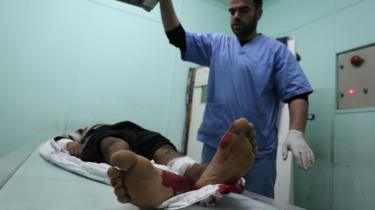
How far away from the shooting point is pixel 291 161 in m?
1.53

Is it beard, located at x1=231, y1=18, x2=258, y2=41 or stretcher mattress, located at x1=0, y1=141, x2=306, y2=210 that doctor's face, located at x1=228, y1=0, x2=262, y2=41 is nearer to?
beard, located at x1=231, y1=18, x2=258, y2=41

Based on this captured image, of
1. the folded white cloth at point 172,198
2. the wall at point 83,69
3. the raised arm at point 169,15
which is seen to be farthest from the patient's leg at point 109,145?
the wall at point 83,69

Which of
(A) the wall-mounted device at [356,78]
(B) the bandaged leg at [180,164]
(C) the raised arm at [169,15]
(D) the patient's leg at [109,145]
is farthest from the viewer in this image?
(A) the wall-mounted device at [356,78]

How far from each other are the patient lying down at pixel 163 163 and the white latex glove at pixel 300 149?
0.42m

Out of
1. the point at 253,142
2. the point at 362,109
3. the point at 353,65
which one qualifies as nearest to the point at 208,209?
the point at 253,142

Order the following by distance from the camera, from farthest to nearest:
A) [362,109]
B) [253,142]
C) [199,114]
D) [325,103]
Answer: [199,114] → [325,103] → [362,109] → [253,142]

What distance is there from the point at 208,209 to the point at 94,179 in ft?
1.06

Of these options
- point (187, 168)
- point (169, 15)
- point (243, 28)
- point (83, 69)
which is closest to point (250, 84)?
point (243, 28)

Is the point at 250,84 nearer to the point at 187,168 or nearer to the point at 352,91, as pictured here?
the point at 187,168

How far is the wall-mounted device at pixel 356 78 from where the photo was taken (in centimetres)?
151

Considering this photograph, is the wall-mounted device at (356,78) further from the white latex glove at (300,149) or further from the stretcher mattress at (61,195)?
the stretcher mattress at (61,195)

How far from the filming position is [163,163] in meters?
0.91

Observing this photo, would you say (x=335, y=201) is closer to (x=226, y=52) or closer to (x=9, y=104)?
(x=226, y=52)

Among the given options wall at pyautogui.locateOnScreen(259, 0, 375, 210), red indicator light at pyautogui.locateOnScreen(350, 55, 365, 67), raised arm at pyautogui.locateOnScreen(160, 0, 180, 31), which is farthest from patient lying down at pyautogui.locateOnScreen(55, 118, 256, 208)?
red indicator light at pyautogui.locateOnScreen(350, 55, 365, 67)
